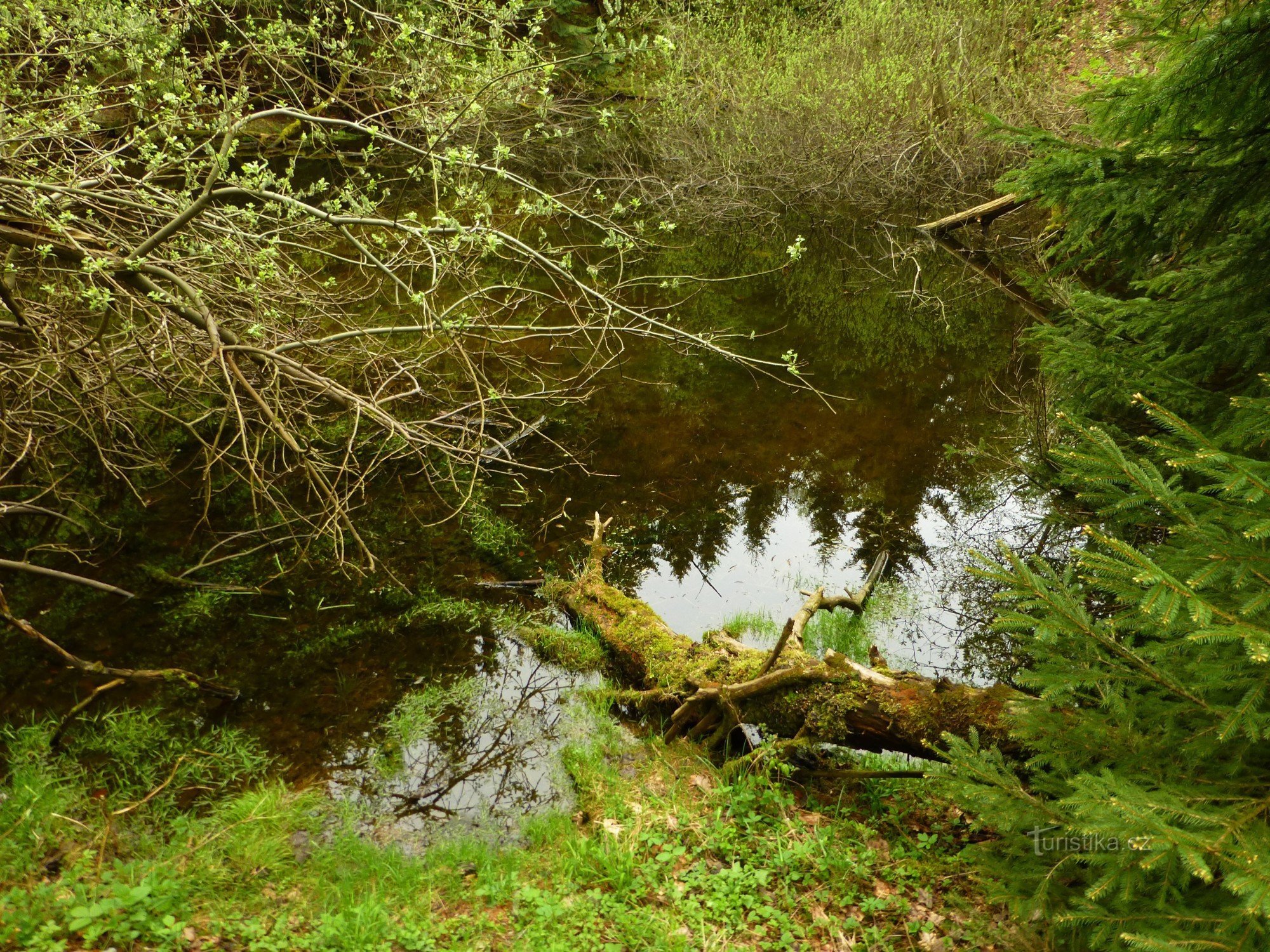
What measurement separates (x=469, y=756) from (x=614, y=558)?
237cm

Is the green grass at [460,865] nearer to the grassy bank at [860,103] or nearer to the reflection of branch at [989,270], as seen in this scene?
the reflection of branch at [989,270]

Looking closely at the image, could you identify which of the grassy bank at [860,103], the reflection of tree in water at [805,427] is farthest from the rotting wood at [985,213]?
the grassy bank at [860,103]

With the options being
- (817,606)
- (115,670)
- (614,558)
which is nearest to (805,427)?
(614,558)

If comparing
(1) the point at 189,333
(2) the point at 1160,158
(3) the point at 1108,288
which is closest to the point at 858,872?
(2) the point at 1160,158

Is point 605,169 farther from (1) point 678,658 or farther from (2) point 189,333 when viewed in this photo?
(1) point 678,658

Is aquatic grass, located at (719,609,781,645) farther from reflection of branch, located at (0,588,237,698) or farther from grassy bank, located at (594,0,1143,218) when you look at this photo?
grassy bank, located at (594,0,1143,218)

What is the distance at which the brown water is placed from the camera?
4684mm

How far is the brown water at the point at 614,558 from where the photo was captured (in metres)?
4.68

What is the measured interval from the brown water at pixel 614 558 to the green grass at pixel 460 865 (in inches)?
15.2

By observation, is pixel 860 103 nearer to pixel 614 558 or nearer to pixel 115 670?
pixel 614 558

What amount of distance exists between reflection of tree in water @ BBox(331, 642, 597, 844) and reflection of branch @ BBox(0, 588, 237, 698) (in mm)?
972

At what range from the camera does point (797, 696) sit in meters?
4.45

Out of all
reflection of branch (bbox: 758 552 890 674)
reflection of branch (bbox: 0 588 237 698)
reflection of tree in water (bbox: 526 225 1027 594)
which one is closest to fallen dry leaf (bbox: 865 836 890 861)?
reflection of branch (bbox: 758 552 890 674)
